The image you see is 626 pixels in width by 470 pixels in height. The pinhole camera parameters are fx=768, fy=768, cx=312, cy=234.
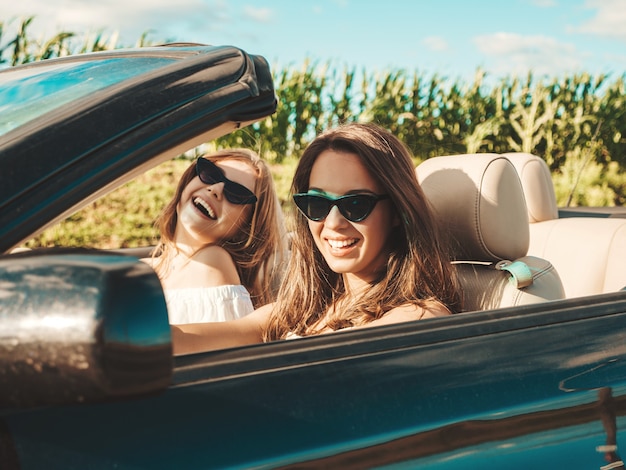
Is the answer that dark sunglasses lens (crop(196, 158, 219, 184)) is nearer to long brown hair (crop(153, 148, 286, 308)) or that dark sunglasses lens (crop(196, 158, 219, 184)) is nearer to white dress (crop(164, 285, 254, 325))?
long brown hair (crop(153, 148, 286, 308))

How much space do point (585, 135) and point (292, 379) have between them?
12.7 m

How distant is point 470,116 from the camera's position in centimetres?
1200

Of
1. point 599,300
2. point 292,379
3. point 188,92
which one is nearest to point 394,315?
point 599,300

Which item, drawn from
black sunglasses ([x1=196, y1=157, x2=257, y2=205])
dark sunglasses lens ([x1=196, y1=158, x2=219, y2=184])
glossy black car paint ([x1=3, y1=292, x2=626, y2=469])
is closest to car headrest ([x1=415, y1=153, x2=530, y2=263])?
black sunglasses ([x1=196, y1=157, x2=257, y2=205])

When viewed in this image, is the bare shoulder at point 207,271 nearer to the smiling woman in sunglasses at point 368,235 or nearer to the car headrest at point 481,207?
the smiling woman in sunglasses at point 368,235

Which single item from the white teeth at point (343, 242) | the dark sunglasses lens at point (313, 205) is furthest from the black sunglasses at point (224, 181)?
the white teeth at point (343, 242)

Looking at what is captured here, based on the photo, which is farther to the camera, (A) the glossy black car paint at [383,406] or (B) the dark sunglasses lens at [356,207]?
(B) the dark sunglasses lens at [356,207]

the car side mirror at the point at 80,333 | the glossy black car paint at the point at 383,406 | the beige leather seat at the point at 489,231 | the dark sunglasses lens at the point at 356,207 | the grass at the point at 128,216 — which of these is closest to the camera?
the car side mirror at the point at 80,333

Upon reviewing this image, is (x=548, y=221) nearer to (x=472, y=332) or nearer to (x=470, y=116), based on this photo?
(x=472, y=332)

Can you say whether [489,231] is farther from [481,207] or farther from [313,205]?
[313,205]

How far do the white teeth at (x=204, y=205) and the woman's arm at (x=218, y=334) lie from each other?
51 centimetres

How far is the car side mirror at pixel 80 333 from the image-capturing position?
90 cm

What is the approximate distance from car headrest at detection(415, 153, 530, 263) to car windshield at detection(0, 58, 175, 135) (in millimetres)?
1238

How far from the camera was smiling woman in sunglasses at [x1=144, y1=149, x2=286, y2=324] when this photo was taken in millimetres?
2717
